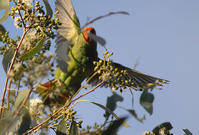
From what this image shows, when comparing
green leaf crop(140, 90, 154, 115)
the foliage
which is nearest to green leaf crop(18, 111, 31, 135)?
the foliage

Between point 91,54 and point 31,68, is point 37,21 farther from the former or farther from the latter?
point 91,54

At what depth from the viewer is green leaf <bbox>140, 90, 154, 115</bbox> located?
134 centimetres

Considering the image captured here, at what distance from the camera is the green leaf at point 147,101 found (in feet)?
4.41

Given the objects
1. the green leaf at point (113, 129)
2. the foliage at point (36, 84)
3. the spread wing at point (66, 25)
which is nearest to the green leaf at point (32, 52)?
the foliage at point (36, 84)

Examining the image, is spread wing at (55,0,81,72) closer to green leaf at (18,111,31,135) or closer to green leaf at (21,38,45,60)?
green leaf at (21,38,45,60)

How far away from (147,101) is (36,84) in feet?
1.76

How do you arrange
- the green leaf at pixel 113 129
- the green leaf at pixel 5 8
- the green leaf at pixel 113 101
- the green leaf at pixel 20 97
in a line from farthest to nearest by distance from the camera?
the green leaf at pixel 5 8 < the green leaf at pixel 20 97 < the green leaf at pixel 113 101 < the green leaf at pixel 113 129

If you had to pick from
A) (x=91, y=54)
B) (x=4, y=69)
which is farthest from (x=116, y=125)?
(x=91, y=54)

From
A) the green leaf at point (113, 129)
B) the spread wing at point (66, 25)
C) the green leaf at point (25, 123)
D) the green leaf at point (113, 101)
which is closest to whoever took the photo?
the green leaf at point (113, 129)

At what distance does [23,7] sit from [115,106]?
0.85 m

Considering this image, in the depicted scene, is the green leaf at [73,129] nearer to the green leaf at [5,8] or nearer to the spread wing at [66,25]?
the green leaf at [5,8]

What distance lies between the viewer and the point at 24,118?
154 centimetres

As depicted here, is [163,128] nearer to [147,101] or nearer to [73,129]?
[147,101]

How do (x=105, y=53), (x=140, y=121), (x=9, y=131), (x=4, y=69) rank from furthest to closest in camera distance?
(x=4, y=69) → (x=105, y=53) → (x=9, y=131) → (x=140, y=121)
